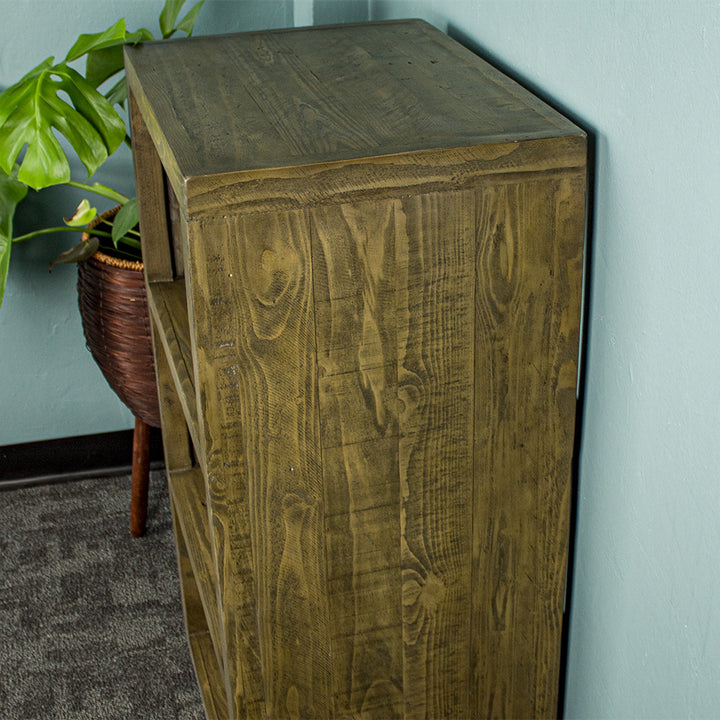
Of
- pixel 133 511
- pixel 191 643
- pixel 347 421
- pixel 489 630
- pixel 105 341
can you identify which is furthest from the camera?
pixel 133 511

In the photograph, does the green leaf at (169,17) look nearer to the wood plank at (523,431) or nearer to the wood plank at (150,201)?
the wood plank at (150,201)

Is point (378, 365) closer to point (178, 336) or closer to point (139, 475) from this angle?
point (178, 336)

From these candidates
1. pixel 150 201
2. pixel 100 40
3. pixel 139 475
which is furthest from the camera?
pixel 139 475

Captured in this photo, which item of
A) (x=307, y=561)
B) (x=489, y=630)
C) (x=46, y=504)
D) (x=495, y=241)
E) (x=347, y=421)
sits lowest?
(x=46, y=504)

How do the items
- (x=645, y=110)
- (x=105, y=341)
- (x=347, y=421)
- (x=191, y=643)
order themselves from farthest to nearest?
(x=105, y=341) → (x=191, y=643) → (x=347, y=421) → (x=645, y=110)

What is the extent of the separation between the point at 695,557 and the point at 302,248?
18.3 inches

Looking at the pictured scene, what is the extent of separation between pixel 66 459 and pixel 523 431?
1569mm

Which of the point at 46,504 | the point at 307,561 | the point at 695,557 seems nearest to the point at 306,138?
the point at 307,561

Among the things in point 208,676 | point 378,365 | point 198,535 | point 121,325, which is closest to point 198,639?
point 208,676

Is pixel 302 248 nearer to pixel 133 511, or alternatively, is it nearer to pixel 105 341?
pixel 105 341

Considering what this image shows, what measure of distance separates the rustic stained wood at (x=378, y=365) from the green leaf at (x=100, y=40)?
14.1 inches

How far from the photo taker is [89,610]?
1.90 m

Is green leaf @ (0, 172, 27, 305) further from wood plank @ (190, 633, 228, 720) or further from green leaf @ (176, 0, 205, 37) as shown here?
wood plank @ (190, 633, 228, 720)

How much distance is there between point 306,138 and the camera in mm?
904
